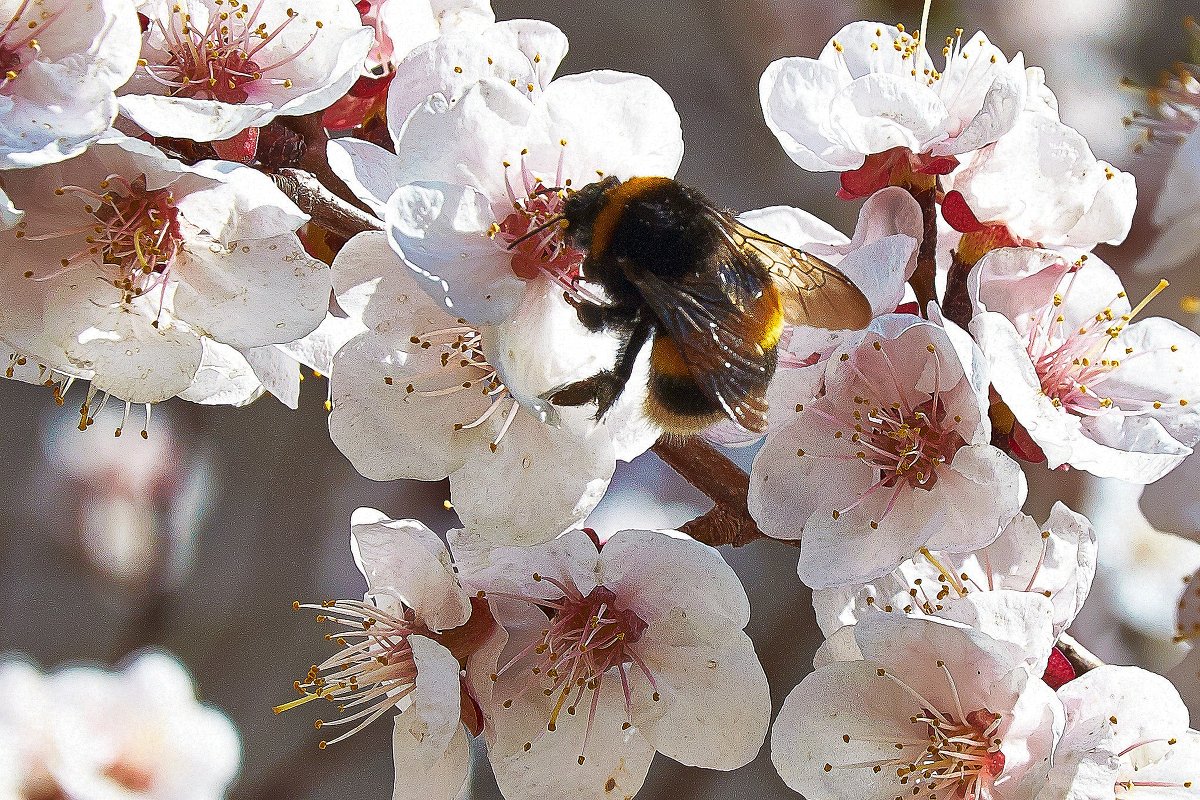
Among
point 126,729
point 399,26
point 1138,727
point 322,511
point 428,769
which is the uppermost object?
point 399,26

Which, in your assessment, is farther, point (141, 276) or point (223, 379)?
point (223, 379)

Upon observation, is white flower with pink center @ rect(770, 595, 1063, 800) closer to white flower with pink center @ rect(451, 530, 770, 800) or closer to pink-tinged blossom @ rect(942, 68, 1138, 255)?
white flower with pink center @ rect(451, 530, 770, 800)

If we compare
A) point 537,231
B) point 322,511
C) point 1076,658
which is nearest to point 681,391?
point 537,231

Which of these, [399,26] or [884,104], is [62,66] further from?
[884,104]

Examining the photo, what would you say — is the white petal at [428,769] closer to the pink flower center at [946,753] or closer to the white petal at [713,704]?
the white petal at [713,704]

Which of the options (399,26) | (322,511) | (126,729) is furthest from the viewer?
(322,511)

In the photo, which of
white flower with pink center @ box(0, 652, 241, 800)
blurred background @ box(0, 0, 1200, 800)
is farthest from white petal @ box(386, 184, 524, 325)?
white flower with pink center @ box(0, 652, 241, 800)

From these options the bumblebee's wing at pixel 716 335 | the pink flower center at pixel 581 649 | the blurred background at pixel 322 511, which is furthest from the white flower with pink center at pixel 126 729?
the bumblebee's wing at pixel 716 335
